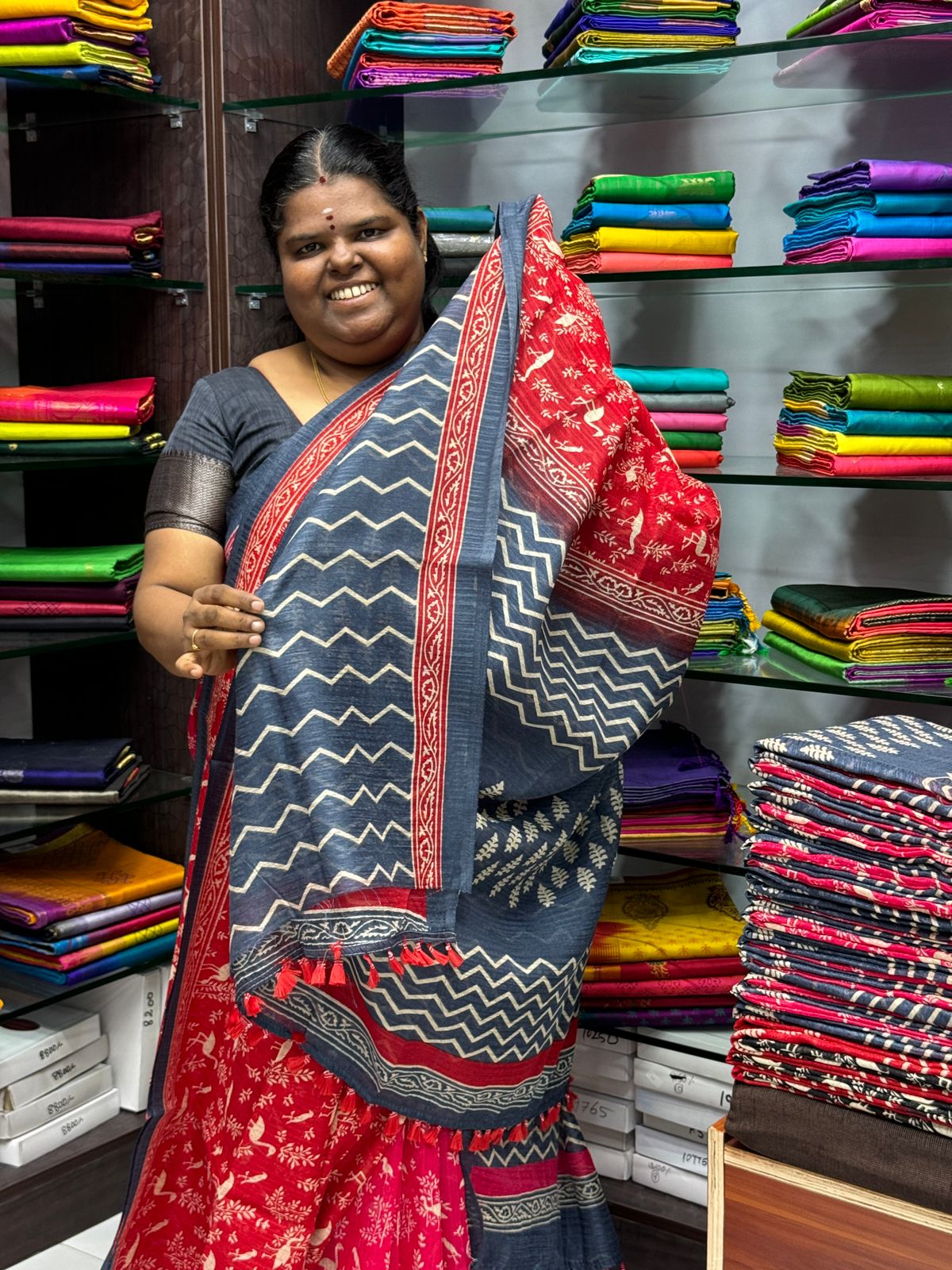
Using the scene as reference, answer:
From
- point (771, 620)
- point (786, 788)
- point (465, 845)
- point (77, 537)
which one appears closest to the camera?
point (786, 788)

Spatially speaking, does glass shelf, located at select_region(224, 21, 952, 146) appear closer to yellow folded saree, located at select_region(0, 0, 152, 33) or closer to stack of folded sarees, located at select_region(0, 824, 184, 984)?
yellow folded saree, located at select_region(0, 0, 152, 33)

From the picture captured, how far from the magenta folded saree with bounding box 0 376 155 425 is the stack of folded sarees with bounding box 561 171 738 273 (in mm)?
817

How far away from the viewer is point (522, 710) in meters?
1.62

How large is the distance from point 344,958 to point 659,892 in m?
0.99

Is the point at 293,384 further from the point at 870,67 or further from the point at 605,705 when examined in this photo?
the point at 870,67

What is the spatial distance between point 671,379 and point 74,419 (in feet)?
3.36

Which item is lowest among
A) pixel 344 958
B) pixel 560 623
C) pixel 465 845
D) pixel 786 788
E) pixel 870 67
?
pixel 344 958

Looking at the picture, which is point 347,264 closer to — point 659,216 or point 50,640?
point 659,216

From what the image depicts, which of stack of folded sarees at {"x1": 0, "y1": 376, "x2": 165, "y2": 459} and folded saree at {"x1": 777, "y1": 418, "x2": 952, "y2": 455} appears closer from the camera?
folded saree at {"x1": 777, "y1": 418, "x2": 952, "y2": 455}

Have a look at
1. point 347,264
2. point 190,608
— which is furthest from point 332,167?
point 190,608

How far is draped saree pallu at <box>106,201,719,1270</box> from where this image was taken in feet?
4.89

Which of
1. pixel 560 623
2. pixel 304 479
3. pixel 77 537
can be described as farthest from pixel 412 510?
pixel 77 537

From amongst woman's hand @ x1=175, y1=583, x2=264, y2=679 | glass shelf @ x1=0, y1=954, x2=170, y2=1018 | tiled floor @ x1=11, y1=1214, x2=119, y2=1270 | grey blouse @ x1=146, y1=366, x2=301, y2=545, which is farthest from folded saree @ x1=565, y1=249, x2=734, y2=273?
tiled floor @ x1=11, y1=1214, x2=119, y2=1270

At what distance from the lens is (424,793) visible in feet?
5.03
